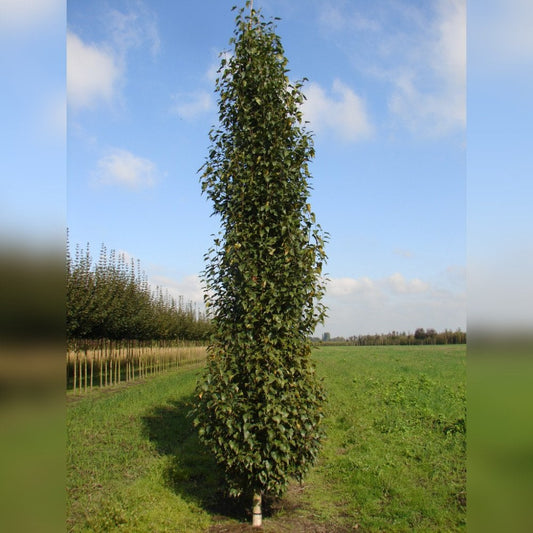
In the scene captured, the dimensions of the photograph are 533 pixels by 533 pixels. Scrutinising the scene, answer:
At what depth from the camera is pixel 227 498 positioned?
6.91 metres

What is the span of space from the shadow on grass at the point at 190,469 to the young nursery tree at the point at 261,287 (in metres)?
0.71

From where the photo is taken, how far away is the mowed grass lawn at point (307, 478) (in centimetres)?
607

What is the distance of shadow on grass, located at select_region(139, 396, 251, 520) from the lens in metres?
6.63

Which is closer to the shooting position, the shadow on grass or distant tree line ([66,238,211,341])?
the shadow on grass

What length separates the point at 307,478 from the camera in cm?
794

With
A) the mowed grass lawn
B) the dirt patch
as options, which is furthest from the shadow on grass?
the dirt patch

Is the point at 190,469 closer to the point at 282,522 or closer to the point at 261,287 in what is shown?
the point at 282,522

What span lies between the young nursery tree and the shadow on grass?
2.32ft

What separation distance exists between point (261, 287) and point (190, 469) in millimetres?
4042

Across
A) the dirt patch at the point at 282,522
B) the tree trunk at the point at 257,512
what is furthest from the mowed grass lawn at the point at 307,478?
the tree trunk at the point at 257,512

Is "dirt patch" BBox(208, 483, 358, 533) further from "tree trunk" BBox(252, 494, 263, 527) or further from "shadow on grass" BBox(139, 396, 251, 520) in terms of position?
"shadow on grass" BBox(139, 396, 251, 520)
